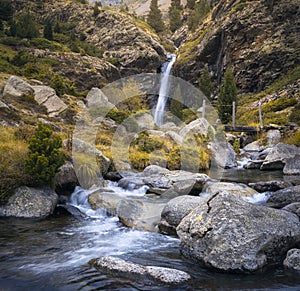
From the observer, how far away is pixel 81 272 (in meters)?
5.28

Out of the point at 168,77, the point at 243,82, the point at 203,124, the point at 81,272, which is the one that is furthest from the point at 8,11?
the point at 81,272

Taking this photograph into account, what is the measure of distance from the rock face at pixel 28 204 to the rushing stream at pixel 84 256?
0.32 meters

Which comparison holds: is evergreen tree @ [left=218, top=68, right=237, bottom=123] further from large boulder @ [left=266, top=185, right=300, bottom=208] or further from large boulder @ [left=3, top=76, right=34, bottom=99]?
large boulder @ [left=266, top=185, right=300, bottom=208]

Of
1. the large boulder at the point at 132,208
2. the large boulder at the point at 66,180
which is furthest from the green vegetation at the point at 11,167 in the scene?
the large boulder at the point at 132,208

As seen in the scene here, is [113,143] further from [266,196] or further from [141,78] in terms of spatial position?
[141,78]

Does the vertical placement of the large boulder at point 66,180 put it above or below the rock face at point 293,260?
above

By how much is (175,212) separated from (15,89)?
62.8 ft

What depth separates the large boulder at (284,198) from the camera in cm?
884

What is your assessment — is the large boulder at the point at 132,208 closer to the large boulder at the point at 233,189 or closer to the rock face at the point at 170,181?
the rock face at the point at 170,181

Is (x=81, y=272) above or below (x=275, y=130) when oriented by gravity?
below

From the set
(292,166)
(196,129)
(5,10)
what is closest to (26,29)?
(5,10)

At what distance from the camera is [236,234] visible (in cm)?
541

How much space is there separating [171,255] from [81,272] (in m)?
1.97

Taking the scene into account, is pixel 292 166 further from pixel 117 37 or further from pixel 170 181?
Answer: pixel 117 37
